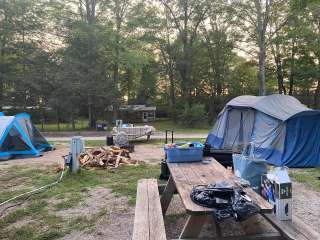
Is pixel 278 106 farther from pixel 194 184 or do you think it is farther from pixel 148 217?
pixel 148 217

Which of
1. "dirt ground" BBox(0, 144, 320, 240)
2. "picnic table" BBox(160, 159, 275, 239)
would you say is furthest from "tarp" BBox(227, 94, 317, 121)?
"picnic table" BBox(160, 159, 275, 239)

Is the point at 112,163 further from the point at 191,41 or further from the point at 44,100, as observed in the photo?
the point at 191,41

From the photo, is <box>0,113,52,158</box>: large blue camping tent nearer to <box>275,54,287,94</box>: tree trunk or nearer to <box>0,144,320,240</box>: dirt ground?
<box>0,144,320,240</box>: dirt ground

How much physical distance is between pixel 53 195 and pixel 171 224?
7.07 feet

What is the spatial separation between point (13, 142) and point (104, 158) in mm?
3175

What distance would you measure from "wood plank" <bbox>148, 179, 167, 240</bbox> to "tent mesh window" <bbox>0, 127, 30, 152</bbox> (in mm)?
6583

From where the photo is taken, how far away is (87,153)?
307 inches

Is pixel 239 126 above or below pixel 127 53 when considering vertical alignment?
below

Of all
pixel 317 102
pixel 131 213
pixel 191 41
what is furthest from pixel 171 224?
pixel 317 102

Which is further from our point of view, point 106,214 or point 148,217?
point 106,214

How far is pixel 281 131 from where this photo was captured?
7.60m

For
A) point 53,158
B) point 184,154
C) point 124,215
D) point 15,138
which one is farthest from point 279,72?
point 124,215

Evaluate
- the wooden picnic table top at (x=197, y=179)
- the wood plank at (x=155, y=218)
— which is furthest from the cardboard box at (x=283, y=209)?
the wood plank at (x=155, y=218)

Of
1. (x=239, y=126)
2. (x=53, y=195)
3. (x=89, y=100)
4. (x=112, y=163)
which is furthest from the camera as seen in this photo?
(x=89, y=100)
